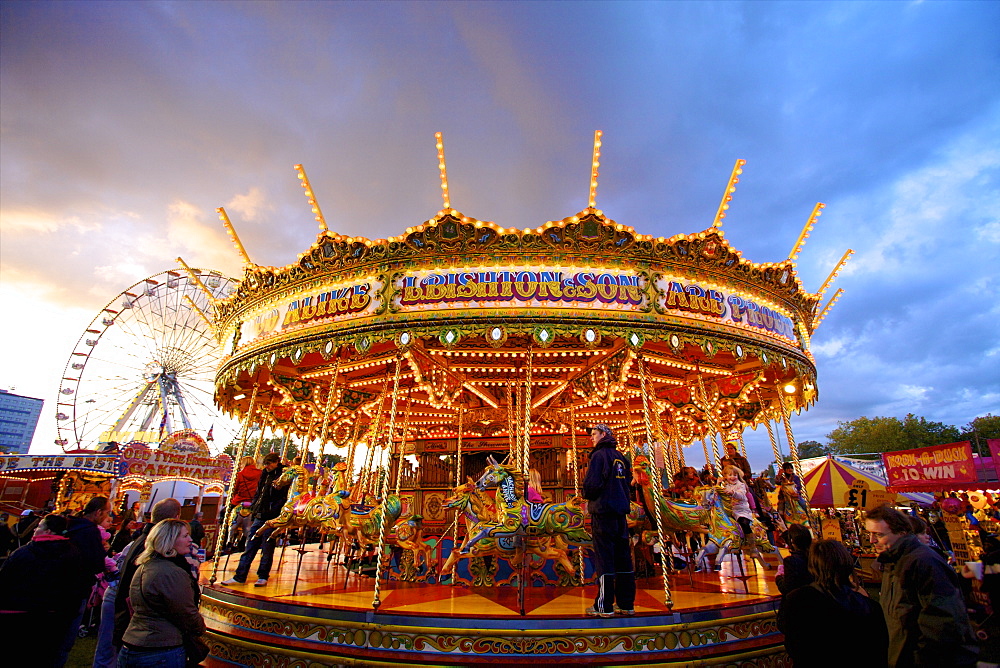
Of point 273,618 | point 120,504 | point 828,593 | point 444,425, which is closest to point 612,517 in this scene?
point 828,593

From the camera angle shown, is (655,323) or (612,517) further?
(655,323)

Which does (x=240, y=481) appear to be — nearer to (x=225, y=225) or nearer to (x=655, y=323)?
(x=225, y=225)

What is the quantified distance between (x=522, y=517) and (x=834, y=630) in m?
3.58

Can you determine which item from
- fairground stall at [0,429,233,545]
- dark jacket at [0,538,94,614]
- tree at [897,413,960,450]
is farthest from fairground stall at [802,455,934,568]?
tree at [897,413,960,450]

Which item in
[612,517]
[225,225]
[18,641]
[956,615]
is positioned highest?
[225,225]

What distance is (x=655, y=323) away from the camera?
22.0 ft

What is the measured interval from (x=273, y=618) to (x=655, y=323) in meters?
5.85

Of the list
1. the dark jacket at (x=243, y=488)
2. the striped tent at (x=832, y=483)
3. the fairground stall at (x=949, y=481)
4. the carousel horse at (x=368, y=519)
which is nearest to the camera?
the carousel horse at (x=368, y=519)

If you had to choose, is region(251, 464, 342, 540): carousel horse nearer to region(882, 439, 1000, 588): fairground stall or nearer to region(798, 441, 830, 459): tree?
region(882, 439, 1000, 588): fairground stall

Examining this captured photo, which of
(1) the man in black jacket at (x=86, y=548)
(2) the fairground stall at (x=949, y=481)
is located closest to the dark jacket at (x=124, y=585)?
(1) the man in black jacket at (x=86, y=548)

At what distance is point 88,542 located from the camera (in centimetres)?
329

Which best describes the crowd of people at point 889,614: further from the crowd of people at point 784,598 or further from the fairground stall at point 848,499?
the fairground stall at point 848,499

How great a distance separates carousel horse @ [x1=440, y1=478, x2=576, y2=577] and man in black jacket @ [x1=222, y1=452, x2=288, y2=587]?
96.3 inches

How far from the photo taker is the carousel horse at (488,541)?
5535 mm
